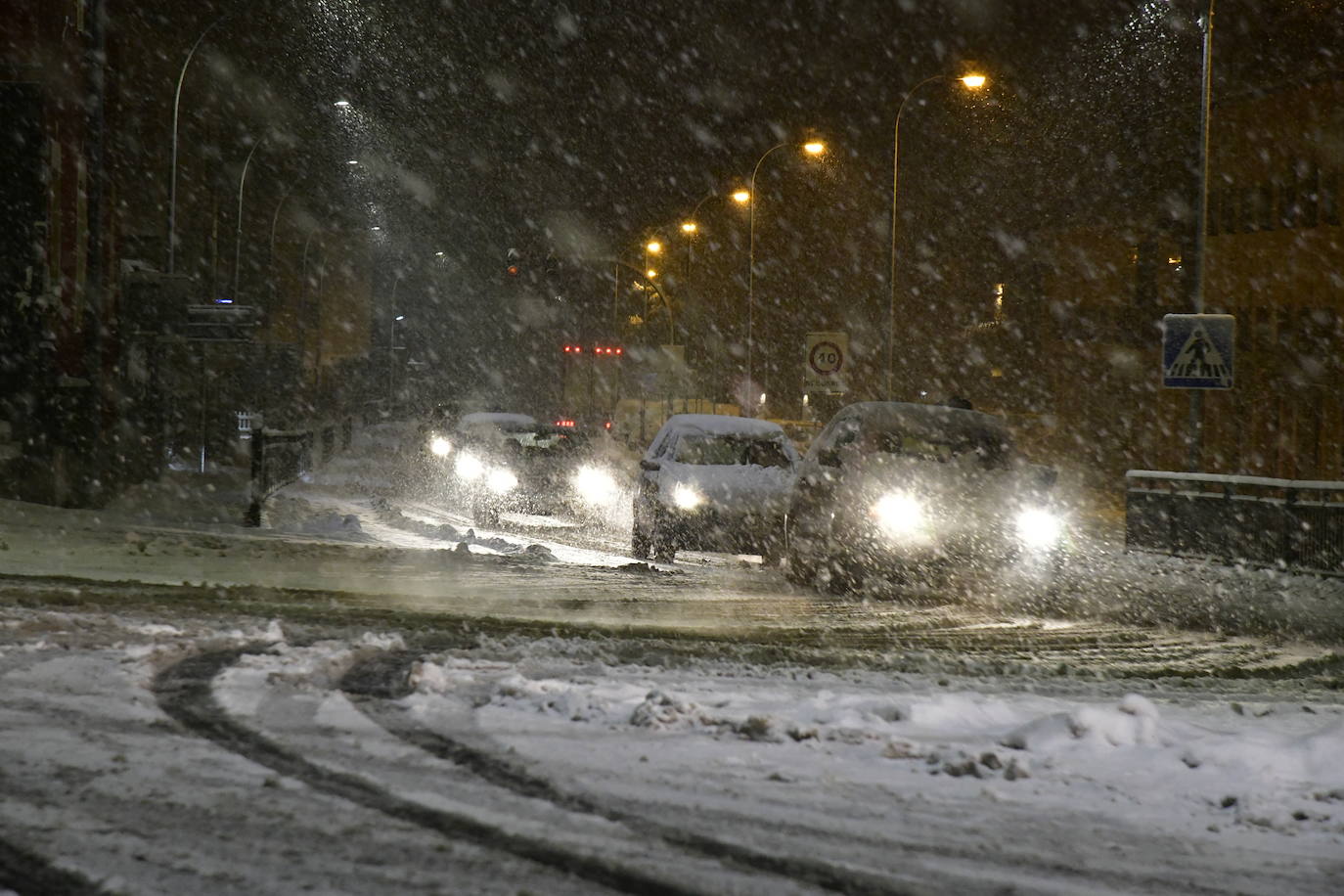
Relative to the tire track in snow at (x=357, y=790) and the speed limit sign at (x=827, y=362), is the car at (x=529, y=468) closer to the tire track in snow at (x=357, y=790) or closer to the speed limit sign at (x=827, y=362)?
the speed limit sign at (x=827, y=362)

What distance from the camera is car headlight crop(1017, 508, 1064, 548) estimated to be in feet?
46.6

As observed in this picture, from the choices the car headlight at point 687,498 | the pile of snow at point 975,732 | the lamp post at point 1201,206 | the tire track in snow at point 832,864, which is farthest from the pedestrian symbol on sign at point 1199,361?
the tire track in snow at point 832,864

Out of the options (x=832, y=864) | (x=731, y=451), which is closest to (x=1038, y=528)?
(x=731, y=451)

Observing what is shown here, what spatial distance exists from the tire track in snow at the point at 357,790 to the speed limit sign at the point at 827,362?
20.0 m

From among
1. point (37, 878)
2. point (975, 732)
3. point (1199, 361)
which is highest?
point (1199, 361)

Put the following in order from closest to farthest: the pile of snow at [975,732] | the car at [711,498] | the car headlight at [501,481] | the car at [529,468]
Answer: the pile of snow at [975,732] < the car at [711,498] < the car at [529,468] < the car headlight at [501,481]

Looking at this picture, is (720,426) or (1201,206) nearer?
(720,426)

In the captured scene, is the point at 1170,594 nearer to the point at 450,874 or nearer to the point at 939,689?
the point at 939,689

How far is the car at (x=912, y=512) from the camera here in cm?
1409

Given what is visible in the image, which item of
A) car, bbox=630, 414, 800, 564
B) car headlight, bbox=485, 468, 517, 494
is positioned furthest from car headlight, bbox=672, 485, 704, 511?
car headlight, bbox=485, 468, 517, 494

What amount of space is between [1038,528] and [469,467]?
16.9m

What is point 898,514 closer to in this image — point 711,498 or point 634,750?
point 711,498

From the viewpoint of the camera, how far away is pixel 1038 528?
14.4 m

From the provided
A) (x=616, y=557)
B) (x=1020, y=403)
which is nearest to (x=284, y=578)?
(x=616, y=557)
